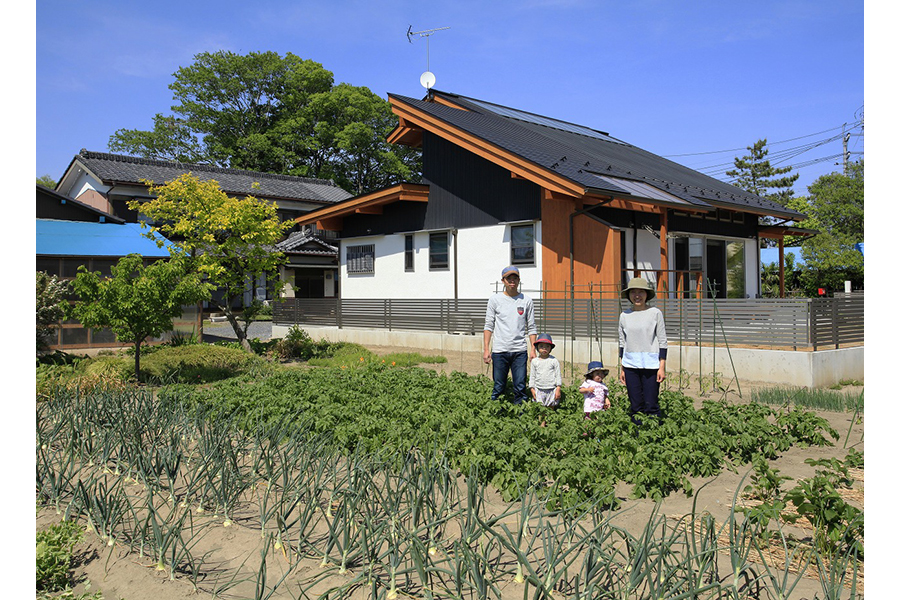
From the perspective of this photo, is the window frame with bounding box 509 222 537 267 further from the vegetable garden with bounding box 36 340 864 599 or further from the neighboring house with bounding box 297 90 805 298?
the vegetable garden with bounding box 36 340 864 599

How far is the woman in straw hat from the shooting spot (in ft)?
22.1

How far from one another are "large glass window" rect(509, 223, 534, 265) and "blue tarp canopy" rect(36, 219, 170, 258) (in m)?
8.80

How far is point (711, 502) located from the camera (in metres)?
4.95

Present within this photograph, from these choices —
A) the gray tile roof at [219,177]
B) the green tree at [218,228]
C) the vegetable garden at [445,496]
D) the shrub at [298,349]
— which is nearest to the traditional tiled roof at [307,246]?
the gray tile roof at [219,177]

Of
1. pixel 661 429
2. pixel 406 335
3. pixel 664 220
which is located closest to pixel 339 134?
pixel 406 335

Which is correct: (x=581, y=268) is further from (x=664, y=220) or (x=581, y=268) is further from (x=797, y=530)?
(x=797, y=530)

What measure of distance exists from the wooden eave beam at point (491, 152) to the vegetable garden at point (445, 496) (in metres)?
7.79

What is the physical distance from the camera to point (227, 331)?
75.5ft

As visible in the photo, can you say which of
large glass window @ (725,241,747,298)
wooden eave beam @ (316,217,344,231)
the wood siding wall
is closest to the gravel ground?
wooden eave beam @ (316,217,344,231)

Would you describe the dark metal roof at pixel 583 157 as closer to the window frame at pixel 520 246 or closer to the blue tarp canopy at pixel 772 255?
the window frame at pixel 520 246

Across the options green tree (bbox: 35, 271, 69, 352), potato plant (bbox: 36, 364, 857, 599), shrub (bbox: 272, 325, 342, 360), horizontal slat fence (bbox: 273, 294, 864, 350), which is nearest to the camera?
potato plant (bbox: 36, 364, 857, 599)

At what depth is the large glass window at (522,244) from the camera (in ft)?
56.6

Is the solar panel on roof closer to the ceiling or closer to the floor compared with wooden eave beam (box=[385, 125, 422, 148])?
closer to the ceiling

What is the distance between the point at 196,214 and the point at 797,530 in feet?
45.7
